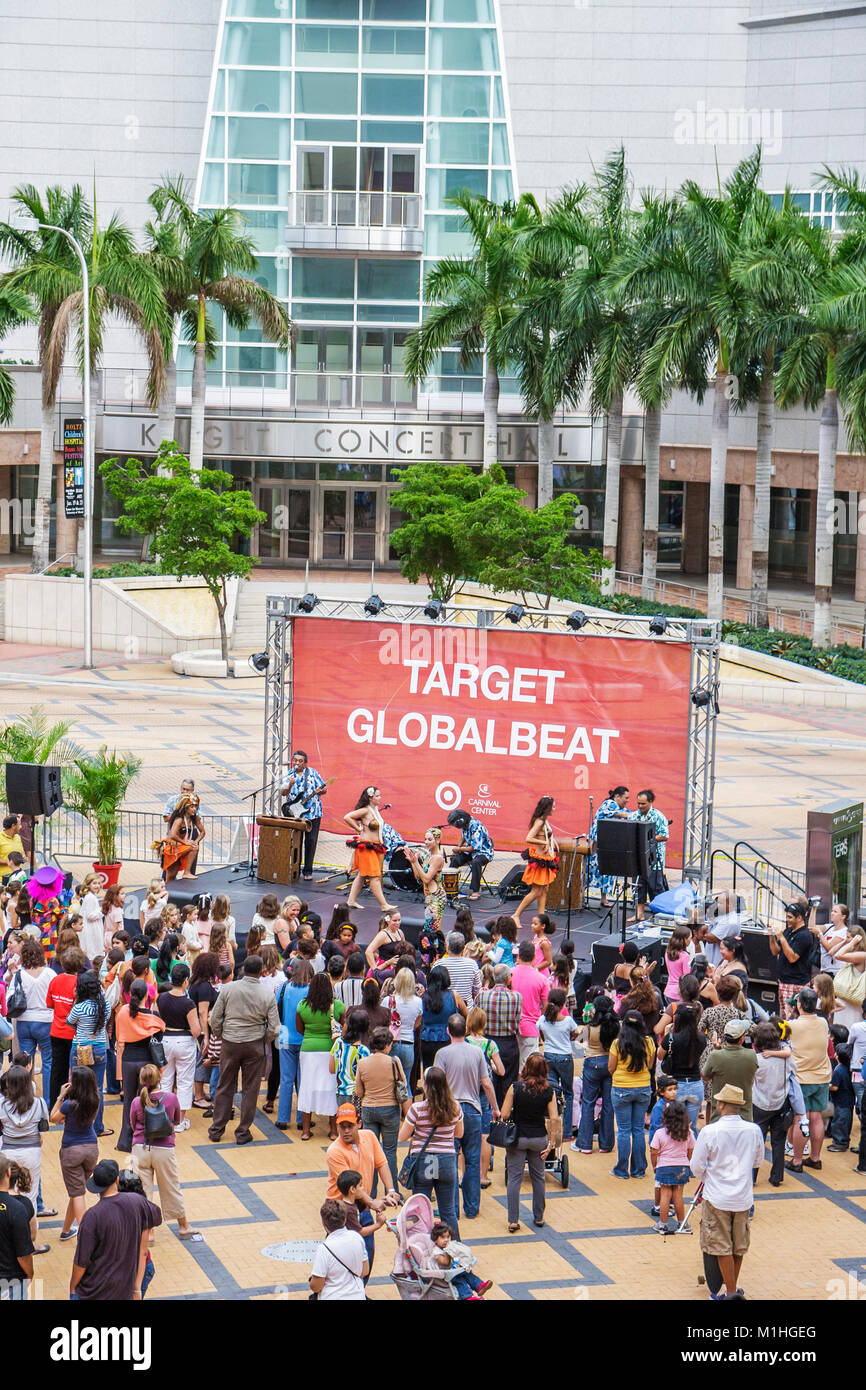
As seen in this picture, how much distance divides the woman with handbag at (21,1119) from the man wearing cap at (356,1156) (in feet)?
6.56

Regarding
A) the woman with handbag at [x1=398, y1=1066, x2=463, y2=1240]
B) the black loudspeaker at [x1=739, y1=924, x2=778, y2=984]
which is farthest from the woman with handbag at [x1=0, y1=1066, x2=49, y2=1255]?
the black loudspeaker at [x1=739, y1=924, x2=778, y2=984]

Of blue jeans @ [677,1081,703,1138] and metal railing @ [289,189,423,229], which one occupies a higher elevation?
metal railing @ [289,189,423,229]

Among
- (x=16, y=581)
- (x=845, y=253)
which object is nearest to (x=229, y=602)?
(x=16, y=581)

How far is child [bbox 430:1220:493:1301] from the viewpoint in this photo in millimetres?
8836

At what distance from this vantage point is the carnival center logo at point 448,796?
22.1 meters

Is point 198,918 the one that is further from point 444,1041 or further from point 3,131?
point 3,131

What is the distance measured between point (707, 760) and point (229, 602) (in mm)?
26459

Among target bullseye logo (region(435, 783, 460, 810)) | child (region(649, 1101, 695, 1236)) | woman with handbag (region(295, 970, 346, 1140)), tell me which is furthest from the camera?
target bullseye logo (region(435, 783, 460, 810))

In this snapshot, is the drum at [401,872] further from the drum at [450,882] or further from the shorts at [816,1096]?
the shorts at [816,1096]

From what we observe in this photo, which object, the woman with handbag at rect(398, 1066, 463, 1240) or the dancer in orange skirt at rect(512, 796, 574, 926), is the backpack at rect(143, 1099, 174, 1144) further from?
the dancer in orange skirt at rect(512, 796, 574, 926)

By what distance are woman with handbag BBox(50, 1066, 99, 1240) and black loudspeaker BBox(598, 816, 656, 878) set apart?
27.3 ft

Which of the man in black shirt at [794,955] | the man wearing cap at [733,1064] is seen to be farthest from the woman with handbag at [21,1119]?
the man in black shirt at [794,955]

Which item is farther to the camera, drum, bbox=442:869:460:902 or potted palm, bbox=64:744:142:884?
potted palm, bbox=64:744:142:884

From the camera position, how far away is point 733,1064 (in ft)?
37.5
